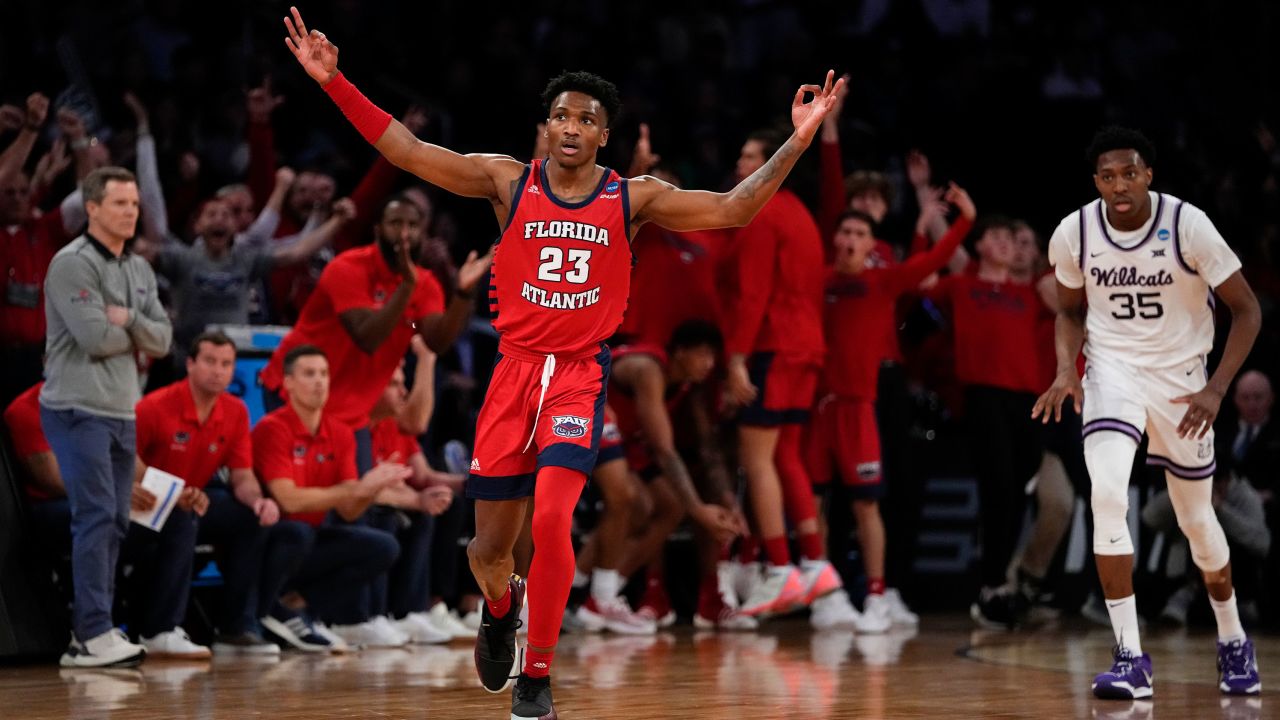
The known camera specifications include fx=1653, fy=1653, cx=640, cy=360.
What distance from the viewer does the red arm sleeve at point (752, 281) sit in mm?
9258

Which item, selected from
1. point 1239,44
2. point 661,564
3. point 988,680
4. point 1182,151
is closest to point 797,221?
point 661,564

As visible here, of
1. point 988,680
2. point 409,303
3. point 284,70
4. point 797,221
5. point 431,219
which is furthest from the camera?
point 284,70

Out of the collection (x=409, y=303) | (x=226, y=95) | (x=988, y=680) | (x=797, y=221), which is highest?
(x=226, y=95)

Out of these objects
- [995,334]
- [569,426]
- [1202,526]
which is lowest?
[1202,526]

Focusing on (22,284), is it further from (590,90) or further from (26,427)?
(590,90)

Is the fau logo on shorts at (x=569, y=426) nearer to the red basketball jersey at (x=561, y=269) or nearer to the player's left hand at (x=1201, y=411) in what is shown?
the red basketball jersey at (x=561, y=269)

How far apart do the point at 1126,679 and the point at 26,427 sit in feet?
16.0

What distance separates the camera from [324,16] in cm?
1207

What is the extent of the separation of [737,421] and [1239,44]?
7235 millimetres

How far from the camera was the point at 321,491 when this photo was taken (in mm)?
8008

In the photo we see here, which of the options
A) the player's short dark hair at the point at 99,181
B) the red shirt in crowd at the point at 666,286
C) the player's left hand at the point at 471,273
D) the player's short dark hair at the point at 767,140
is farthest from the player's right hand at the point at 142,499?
the player's short dark hair at the point at 767,140

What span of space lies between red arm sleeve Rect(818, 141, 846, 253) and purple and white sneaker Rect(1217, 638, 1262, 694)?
4224 mm

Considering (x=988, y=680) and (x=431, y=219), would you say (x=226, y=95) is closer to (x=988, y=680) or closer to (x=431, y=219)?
(x=431, y=219)

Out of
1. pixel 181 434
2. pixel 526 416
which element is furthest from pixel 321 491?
pixel 526 416
